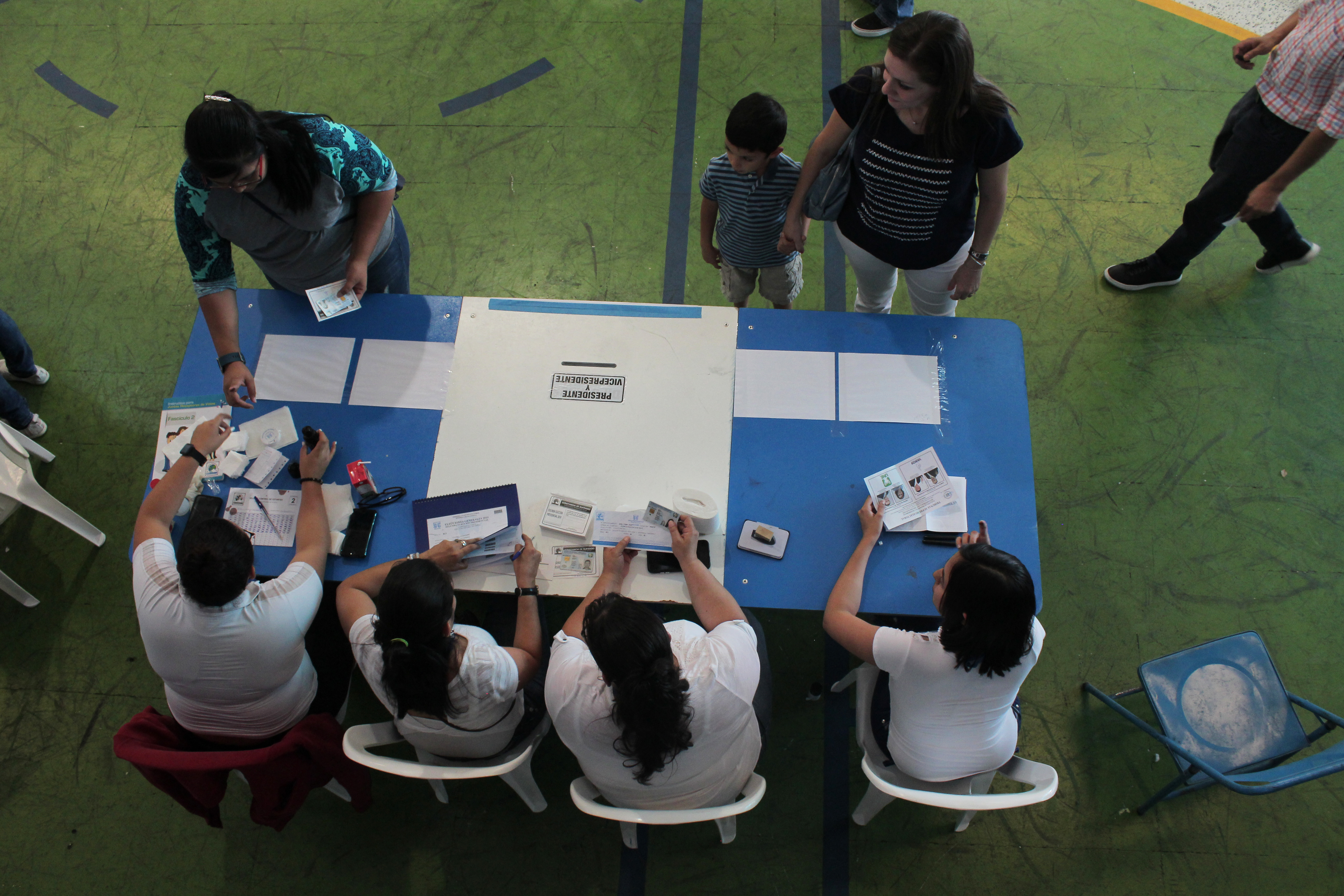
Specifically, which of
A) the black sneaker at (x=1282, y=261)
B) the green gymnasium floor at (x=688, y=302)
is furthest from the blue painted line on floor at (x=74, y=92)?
the black sneaker at (x=1282, y=261)

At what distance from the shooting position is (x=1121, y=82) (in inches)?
153

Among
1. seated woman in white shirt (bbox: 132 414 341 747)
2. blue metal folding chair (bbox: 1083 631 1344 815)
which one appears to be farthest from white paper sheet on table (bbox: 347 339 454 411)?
blue metal folding chair (bbox: 1083 631 1344 815)

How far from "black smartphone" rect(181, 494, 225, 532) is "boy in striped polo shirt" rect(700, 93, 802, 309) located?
1.81 m

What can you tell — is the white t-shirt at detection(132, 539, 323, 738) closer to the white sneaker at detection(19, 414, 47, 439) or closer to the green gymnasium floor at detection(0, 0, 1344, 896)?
the green gymnasium floor at detection(0, 0, 1344, 896)

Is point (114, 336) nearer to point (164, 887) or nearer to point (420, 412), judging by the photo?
point (420, 412)

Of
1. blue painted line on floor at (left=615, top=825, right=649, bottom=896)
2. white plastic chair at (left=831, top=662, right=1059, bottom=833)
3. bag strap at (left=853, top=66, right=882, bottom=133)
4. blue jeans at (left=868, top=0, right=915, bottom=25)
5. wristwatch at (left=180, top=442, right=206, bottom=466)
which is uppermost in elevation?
bag strap at (left=853, top=66, right=882, bottom=133)

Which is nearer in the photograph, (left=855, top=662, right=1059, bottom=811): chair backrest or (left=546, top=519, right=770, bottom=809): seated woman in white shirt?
(left=546, top=519, right=770, bottom=809): seated woman in white shirt

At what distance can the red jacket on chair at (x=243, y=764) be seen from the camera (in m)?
1.85

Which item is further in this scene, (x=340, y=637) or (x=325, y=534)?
(x=340, y=637)

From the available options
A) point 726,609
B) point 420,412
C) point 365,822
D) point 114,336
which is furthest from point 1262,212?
point 114,336

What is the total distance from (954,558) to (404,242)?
221cm

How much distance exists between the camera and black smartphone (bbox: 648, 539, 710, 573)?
7.12 ft

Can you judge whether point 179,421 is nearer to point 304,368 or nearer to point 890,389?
point 304,368

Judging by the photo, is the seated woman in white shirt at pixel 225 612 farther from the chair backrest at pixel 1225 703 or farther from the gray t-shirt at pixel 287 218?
the chair backrest at pixel 1225 703
